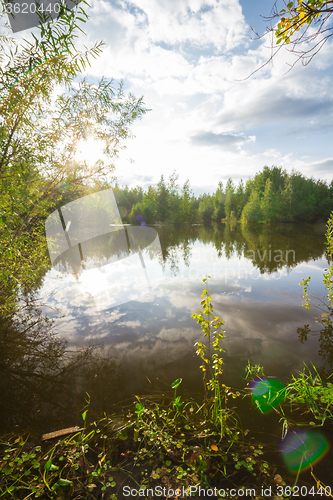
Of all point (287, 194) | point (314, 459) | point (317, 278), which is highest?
point (287, 194)

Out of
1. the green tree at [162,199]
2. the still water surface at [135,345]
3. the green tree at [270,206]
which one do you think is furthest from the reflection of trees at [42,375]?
the green tree at [162,199]

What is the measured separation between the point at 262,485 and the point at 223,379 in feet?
5.92

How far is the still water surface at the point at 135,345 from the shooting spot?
3783 millimetres

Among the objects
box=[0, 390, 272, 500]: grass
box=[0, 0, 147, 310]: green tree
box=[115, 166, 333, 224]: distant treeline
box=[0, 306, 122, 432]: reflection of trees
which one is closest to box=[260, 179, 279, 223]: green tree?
box=[115, 166, 333, 224]: distant treeline

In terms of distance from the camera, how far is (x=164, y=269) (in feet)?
42.3

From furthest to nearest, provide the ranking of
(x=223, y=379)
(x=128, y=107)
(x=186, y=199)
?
(x=186, y=199) < (x=128, y=107) < (x=223, y=379)

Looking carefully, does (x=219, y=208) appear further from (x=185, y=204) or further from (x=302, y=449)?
(x=302, y=449)

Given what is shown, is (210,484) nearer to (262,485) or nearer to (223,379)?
(262,485)

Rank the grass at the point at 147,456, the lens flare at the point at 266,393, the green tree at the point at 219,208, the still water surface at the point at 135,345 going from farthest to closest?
the green tree at the point at 219,208, the still water surface at the point at 135,345, the lens flare at the point at 266,393, the grass at the point at 147,456

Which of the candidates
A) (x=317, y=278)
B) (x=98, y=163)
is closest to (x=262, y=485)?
(x=98, y=163)

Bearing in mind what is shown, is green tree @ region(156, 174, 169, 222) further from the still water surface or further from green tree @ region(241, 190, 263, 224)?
the still water surface

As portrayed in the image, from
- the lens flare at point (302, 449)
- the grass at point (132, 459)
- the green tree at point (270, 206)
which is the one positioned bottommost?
the lens flare at point (302, 449)

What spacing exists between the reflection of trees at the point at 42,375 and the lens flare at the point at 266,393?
2449mm

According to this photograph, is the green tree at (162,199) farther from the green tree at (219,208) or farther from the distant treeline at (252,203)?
the green tree at (219,208)
